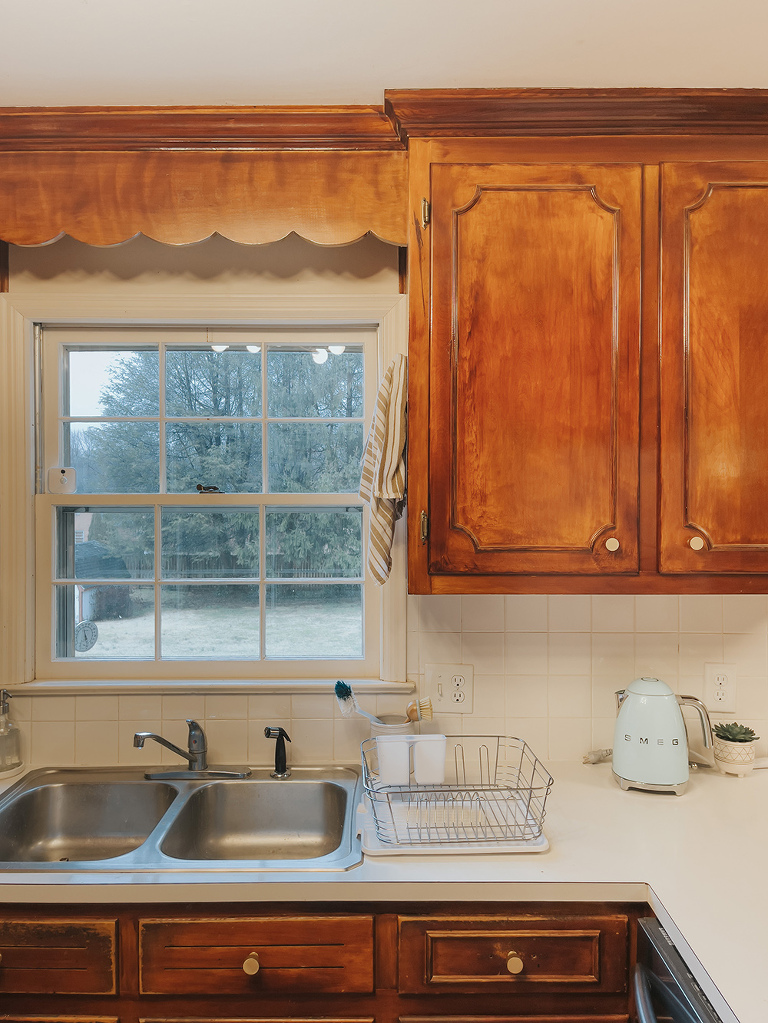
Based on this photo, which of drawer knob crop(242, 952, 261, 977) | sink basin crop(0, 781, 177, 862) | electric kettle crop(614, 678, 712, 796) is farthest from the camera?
sink basin crop(0, 781, 177, 862)

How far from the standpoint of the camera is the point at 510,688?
1.82 metres

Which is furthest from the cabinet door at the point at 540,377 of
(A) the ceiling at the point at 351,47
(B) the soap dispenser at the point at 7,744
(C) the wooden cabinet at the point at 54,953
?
(B) the soap dispenser at the point at 7,744

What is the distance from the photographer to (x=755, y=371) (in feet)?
4.80

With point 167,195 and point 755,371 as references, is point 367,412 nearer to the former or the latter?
point 167,195

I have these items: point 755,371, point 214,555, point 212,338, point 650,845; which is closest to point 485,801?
point 650,845

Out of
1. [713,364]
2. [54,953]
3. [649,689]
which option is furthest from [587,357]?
[54,953]

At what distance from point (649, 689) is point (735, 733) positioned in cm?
30

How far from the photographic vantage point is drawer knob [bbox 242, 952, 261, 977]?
1218 mm

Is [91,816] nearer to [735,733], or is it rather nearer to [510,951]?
[510,951]

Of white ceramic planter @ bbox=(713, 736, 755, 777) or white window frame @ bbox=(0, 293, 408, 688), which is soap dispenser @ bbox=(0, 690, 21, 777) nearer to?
white window frame @ bbox=(0, 293, 408, 688)

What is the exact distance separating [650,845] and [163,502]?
57.4 inches

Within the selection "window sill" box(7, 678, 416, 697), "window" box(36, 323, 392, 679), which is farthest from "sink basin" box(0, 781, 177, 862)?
"window" box(36, 323, 392, 679)

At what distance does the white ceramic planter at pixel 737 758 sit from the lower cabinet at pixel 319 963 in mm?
616

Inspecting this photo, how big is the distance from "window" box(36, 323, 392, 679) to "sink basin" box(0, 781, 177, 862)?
344 mm
